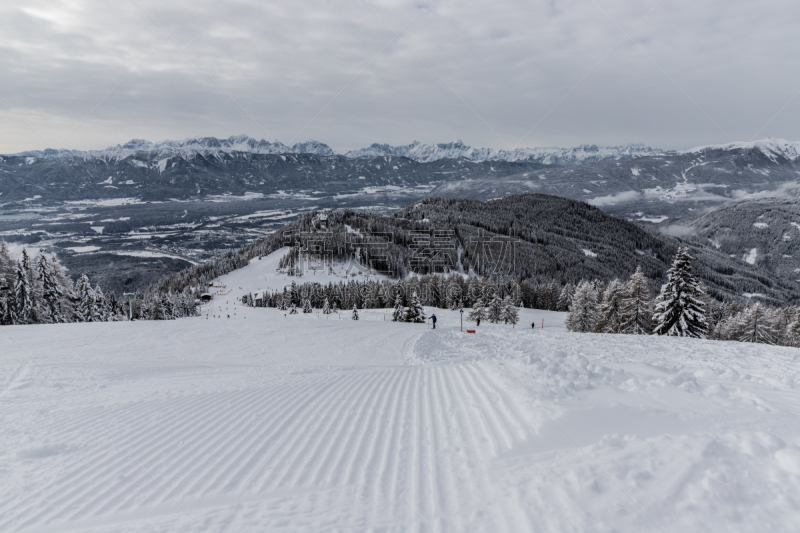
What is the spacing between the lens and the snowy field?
4.29 metres

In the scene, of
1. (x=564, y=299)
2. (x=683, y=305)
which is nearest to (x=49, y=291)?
(x=683, y=305)

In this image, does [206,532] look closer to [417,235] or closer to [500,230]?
[417,235]

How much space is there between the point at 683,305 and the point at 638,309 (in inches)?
196

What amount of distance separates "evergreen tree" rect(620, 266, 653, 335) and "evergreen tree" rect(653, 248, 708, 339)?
425cm

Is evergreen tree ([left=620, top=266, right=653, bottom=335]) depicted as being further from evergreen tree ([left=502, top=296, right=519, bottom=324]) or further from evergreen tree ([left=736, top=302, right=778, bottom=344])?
evergreen tree ([left=502, top=296, right=519, bottom=324])

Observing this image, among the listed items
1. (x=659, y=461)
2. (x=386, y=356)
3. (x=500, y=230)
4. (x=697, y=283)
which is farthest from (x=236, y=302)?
(x=500, y=230)

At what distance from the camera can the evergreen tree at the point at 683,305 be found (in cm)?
2419

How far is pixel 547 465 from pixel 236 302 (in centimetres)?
11485

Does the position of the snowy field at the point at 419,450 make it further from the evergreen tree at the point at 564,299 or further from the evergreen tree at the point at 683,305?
the evergreen tree at the point at 564,299

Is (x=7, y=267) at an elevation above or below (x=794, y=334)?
above

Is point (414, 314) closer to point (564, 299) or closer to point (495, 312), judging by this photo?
point (495, 312)

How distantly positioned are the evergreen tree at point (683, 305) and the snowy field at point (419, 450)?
13.7 metres

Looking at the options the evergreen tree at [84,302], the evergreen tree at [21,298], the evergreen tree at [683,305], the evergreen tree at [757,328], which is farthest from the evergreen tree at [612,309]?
the evergreen tree at [84,302]

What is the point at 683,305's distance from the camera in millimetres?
24531
